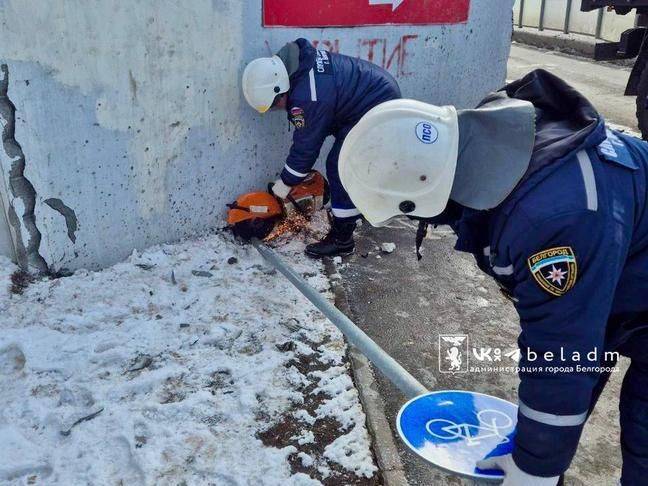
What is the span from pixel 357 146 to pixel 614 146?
2.30ft

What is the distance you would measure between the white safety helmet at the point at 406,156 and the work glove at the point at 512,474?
752 millimetres

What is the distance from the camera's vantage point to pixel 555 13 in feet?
52.5

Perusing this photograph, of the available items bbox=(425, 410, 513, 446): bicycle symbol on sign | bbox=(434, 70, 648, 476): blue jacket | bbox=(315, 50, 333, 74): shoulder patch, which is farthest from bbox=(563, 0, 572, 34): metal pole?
bbox=(425, 410, 513, 446): bicycle symbol on sign

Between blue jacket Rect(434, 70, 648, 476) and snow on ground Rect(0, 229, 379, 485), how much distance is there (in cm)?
114

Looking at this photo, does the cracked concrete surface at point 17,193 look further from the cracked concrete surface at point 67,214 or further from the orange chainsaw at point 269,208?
the orange chainsaw at point 269,208

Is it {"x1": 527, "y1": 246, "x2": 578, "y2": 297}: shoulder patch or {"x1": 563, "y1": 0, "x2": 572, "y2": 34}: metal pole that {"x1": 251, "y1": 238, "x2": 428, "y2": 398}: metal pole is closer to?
{"x1": 527, "y1": 246, "x2": 578, "y2": 297}: shoulder patch

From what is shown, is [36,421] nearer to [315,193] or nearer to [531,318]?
[531,318]

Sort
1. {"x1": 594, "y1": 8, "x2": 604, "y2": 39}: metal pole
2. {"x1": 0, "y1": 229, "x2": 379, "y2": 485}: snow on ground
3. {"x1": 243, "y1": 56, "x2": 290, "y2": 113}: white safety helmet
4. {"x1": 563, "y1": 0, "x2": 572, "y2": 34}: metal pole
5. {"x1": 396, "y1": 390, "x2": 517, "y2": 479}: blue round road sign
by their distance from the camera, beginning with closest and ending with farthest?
{"x1": 396, "y1": 390, "x2": 517, "y2": 479}: blue round road sign → {"x1": 0, "y1": 229, "x2": 379, "y2": 485}: snow on ground → {"x1": 243, "y1": 56, "x2": 290, "y2": 113}: white safety helmet → {"x1": 594, "y1": 8, "x2": 604, "y2": 39}: metal pole → {"x1": 563, "y1": 0, "x2": 572, "y2": 34}: metal pole

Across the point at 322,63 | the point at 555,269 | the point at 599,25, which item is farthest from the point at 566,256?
the point at 599,25

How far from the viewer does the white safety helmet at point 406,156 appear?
157 cm

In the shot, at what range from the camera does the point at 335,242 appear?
439 cm

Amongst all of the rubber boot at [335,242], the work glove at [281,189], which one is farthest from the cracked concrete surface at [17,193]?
the rubber boot at [335,242]

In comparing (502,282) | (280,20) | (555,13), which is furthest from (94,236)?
(555,13)

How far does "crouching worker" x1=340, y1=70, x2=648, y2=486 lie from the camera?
140 centimetres
